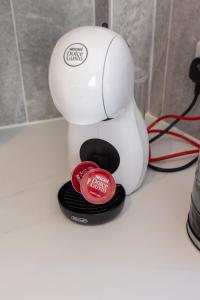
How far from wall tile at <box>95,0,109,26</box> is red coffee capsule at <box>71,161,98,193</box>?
0.41 meters

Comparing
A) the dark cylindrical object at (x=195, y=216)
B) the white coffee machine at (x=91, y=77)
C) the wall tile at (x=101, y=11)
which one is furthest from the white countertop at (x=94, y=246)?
the wall tile at (x=101, y=11)

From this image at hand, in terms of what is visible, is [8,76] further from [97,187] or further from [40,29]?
[97,187]

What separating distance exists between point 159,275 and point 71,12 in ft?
2.07

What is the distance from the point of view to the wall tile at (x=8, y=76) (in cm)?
72

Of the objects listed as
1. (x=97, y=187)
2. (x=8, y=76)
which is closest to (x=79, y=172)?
(x=97, y=187)

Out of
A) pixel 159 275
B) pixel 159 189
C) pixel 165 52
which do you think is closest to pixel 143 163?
pixel 159 189

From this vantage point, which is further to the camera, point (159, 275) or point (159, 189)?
point (159, 189)

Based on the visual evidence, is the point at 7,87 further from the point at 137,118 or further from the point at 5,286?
the point at 5,286

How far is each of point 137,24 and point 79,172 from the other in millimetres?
446

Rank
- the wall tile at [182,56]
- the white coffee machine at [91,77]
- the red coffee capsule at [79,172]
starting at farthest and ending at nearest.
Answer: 1. the wall tile at [182,56]
2. the red coffee capsule at [79,172]
3. the white coffee machine at [91,77]

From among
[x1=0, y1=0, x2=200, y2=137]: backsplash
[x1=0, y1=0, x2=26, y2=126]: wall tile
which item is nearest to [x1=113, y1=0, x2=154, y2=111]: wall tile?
[x1=0, y1=0, x2=200, y2=137]: backsplash

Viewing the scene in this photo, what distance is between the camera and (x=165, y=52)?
795 millimetres

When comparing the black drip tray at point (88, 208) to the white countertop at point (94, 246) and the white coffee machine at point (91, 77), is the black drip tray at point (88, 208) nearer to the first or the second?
the white countertop at point (94, 246)

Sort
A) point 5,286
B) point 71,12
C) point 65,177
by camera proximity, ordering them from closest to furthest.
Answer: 1. point 5,286
2. point 65,177
3. point 71,12
